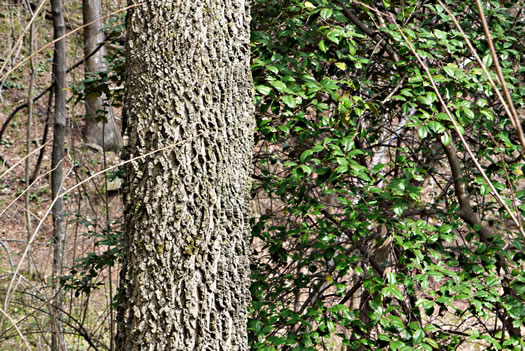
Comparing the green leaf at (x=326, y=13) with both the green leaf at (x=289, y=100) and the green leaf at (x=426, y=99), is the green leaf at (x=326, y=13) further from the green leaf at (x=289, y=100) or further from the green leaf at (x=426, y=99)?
the green leaf at (x=426, y=99)

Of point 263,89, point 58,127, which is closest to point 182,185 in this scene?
point 263,89

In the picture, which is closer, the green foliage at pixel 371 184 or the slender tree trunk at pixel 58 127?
the green foliage at pixel 371 184

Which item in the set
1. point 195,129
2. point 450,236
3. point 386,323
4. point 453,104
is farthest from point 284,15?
point 386,323

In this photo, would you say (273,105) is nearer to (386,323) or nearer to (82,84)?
(386,323)

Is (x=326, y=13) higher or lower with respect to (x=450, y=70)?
higher

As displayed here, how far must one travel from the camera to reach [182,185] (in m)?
1.80

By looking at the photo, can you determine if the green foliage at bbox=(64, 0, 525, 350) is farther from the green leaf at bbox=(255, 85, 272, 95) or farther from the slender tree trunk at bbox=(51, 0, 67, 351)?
the slender tree trunk at bbox=(51, 0, 67, 351)

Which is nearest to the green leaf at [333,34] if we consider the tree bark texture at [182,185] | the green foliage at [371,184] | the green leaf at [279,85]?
the green foliage at [371,184]

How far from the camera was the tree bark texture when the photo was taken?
70.0 inches

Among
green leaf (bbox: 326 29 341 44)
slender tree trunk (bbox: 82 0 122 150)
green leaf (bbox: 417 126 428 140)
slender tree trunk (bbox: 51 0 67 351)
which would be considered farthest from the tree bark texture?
slender tree trunk (bbox: 82 0 122 150)

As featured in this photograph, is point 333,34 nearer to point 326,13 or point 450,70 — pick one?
point 326,13

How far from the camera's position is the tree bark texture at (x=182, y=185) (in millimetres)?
1777

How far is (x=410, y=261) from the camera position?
2.39m

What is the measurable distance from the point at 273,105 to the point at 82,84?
1.49 m
